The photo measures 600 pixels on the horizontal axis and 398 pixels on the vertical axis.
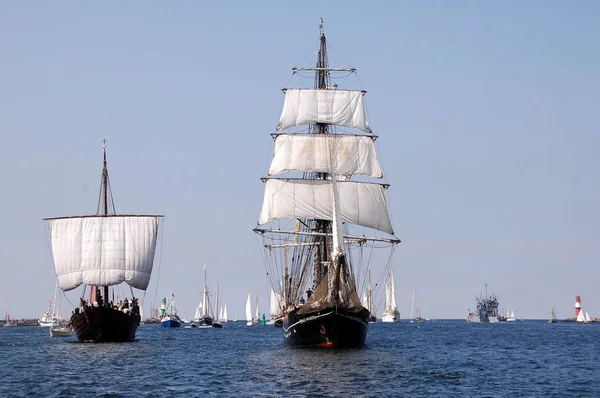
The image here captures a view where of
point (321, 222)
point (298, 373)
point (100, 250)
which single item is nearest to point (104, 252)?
point (100, 250)

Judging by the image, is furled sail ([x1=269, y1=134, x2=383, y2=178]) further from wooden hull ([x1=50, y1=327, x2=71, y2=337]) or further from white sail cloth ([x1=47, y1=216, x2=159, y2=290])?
wooden hull ([x1=50, y1=327, x2=71, y2=337])

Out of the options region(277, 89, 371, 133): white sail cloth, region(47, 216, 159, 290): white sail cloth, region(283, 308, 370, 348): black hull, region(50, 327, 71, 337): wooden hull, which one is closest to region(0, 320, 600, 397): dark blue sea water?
region(283, 308, 370, 348): black hull

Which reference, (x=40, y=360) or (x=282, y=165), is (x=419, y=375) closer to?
(x=40, y=360)

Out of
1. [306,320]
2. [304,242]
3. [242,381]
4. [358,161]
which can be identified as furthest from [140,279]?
[242,381]

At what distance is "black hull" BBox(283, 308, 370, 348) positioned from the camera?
243 feet

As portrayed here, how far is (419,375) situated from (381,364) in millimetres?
6480

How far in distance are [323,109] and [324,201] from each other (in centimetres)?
950

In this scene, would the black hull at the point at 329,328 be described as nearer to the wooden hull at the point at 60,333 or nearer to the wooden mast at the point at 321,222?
the wooden mast at the point at 321,222

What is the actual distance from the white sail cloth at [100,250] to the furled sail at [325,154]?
15.5 meters

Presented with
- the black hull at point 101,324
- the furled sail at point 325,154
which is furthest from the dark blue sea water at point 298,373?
the furled sail at point 325,154

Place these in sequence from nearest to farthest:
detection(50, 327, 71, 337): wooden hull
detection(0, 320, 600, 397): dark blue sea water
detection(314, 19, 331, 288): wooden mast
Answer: detection(0, 320, 600, 397): dark blue sea water, detection(314, 19, 331, 288): wooden mast, detection(50, 327, 71, 337): wooden hull

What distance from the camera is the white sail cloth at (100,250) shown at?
10031 cm

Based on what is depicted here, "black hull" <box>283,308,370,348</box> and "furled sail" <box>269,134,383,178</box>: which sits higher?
"furled sail" <box>269,134,383,178</box>

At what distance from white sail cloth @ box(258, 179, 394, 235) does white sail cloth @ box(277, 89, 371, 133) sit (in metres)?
6.00
